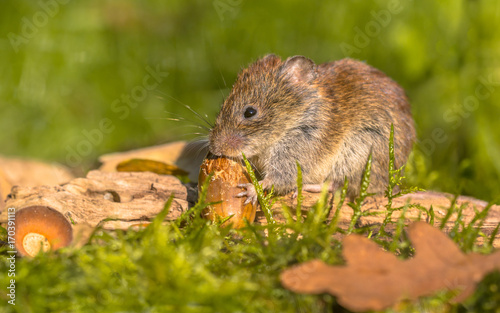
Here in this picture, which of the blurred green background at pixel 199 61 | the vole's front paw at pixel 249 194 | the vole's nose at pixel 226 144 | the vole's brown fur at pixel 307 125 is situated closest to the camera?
the vole's front paw at pixel 249 194

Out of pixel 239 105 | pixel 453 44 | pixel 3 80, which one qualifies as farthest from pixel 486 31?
pixel 3 80

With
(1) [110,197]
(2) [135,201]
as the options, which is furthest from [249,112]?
(1) [110,197]

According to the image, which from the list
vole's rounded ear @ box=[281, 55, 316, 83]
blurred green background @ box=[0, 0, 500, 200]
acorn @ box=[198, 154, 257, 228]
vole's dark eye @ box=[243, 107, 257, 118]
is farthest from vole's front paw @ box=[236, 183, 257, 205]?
blurred green background @ box=[0, 0, 500, 200]

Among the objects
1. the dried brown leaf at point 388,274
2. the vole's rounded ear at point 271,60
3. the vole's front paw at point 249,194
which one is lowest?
the dried brown leaf at point 388,274

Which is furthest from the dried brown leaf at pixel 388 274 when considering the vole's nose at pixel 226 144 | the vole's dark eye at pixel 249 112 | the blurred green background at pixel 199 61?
the blurred green background at pixel 199 61

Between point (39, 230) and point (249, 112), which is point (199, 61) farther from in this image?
point (39, 230)

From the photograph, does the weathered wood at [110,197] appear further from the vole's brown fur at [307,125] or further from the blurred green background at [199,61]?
the blurred green background at [199,61]
